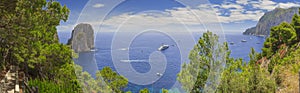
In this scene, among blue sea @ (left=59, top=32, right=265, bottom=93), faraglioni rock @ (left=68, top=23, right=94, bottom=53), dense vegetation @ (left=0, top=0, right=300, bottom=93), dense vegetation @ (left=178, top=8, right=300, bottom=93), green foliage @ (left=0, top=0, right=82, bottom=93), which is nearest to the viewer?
blue sea @ (left=59, top=32, right=265, bottom=93)

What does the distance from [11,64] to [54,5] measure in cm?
247

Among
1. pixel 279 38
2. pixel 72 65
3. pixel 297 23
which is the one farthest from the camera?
pixel 279 38

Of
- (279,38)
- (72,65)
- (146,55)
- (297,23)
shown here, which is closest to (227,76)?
(146,55)

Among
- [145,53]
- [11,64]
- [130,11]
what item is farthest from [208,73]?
[11,64]

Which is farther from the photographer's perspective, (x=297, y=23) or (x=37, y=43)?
(x=297, y=23)

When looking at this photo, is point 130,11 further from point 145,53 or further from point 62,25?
point 62,25

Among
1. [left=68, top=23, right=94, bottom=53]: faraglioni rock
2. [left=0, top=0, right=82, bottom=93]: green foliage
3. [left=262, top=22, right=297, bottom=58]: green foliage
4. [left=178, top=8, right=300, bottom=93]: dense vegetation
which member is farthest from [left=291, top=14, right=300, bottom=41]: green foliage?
[left=0, top=0, right=82, bottom=93]: green foliage

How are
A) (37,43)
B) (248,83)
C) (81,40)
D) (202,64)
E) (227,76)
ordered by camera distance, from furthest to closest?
(81,40) → (37,43) → (202,64) → (227,76) → (248,83)

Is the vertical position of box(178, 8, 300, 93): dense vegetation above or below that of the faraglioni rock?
below

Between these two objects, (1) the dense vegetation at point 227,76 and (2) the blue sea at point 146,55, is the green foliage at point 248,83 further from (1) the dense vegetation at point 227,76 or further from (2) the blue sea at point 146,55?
(2) the blue sea at point 146,55

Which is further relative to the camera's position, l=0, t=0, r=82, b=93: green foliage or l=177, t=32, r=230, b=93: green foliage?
l=177, t=32, r=230, b=93: green foliage

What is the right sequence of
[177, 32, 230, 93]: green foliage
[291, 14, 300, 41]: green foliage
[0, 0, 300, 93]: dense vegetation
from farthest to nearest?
1. [291, 14, 300, 41]: green foliage
2. [177, 32, 230, 93]: green foliage
3. [0, 0, 300, 93]: dense vegetation

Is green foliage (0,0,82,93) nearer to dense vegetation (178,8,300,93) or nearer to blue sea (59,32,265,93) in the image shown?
blue sea (59,32,265,93)

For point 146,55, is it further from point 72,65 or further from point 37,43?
point 72,65
